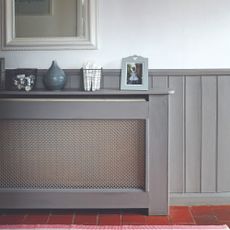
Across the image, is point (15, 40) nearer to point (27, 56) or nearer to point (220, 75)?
point (27, 56)

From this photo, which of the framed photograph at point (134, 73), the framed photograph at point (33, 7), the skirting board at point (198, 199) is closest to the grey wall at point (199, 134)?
the skirting board at point (198, 199)

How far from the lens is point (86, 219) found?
119 inches

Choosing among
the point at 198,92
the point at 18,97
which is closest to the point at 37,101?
the point at 18,97

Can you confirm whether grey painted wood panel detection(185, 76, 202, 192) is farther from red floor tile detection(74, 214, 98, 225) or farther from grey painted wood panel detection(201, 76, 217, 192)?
red floor tile detection(74, 214, 98, 225)

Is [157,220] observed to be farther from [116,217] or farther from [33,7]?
[33,7]

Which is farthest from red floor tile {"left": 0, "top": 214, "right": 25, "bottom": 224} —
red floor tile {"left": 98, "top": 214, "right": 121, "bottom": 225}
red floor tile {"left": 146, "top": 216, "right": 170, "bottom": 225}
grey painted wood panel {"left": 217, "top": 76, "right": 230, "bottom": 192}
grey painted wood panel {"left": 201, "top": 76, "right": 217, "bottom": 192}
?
grey painted wood panel {"left": 217, "top": 76, "right": 230, "bottom": 192}

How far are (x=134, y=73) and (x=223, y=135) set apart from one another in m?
0.74

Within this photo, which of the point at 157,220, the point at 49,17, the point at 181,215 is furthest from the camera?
the point at 49,17

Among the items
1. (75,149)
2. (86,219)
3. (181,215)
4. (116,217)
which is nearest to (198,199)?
(181,215)

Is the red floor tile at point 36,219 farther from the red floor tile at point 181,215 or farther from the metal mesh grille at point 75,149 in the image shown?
the red floor tile at point 181,215

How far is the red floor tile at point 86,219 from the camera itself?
2971 mm

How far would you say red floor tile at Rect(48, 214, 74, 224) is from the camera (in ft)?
9.75

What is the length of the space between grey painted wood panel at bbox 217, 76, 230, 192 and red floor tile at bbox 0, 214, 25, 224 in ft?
4.34

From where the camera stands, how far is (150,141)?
302 cm
